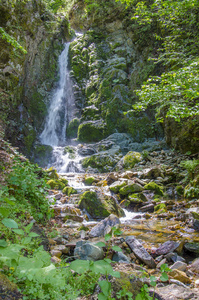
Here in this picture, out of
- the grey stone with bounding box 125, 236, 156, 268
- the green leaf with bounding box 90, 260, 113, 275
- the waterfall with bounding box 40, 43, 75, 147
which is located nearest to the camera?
the green leaf with bounding box 90, 260, 113, 275

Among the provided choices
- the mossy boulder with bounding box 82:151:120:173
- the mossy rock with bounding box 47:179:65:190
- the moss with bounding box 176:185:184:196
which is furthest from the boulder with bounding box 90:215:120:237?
the mossy boulder with bounding box 82:151:120:173

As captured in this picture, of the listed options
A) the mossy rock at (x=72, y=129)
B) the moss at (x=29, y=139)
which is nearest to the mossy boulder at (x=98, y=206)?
the moss at (x=29, y=139)

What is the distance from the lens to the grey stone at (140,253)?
257cm

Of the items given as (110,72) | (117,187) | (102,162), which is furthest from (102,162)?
(110,72)

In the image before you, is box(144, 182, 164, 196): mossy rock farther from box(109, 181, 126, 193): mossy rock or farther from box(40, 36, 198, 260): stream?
box(40, 36, 198, 260): stream

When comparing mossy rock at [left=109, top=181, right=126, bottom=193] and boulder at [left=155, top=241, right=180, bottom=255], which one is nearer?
boulder at [left=155, top=241, right=180, bottom=255]

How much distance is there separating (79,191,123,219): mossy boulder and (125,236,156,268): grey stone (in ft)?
6.56

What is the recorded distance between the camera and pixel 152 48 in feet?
49.7

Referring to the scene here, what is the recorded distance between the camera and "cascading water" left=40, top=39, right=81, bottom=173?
52.5 ft

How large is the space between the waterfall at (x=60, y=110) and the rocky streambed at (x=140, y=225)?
26.3 feet

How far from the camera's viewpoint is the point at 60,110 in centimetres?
1725

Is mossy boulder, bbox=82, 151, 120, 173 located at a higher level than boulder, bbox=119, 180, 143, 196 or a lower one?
higher

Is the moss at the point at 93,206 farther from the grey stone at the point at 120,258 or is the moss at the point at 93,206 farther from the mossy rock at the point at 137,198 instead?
the grey stone at the point at 120,258

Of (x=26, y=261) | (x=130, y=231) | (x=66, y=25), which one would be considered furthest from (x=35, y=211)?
(x=66, y=25)
